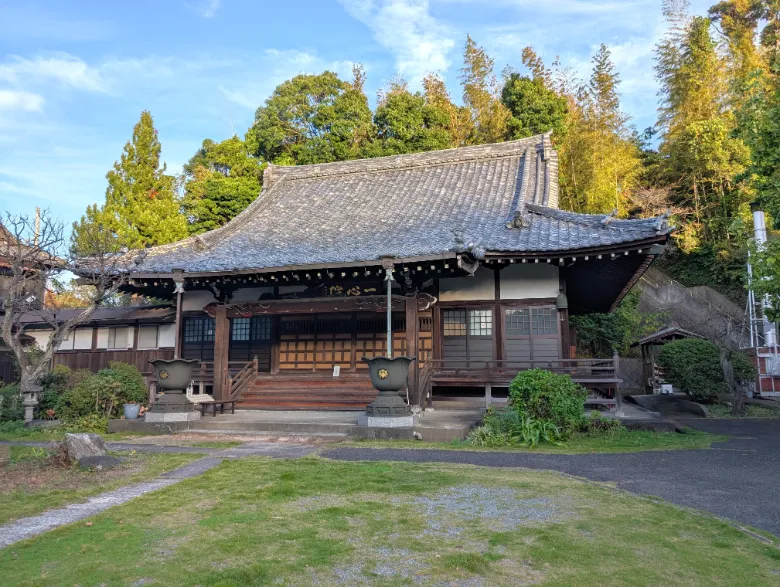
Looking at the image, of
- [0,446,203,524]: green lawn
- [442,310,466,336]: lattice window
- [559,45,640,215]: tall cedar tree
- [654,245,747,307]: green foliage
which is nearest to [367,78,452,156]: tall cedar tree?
[559,45,640,215]: tall cedar tree

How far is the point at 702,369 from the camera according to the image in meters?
18.9

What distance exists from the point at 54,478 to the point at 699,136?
33.9 meters

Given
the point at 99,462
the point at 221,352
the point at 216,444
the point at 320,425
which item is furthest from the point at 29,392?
the point at 320,425

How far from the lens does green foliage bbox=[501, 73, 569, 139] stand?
1176 inches

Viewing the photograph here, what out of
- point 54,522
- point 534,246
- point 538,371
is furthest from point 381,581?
point 534,246

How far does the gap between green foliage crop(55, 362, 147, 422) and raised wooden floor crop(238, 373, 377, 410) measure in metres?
2.80

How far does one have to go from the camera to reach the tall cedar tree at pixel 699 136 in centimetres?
3055

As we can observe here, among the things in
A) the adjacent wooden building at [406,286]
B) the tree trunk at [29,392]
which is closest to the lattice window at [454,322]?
the adjacent wooden building at [406,286]

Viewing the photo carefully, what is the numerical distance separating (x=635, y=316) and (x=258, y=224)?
18777 mm

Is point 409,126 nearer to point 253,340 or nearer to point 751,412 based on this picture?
point 253,340

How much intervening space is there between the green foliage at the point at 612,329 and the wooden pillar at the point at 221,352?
16.1m

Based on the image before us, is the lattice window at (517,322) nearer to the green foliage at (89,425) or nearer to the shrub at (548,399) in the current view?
the shrub at (548,399)

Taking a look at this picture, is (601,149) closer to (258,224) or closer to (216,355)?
(258,224)

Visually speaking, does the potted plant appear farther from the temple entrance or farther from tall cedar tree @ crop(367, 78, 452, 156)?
tall cedar tree @ crop(367, 78, 452, 156)
